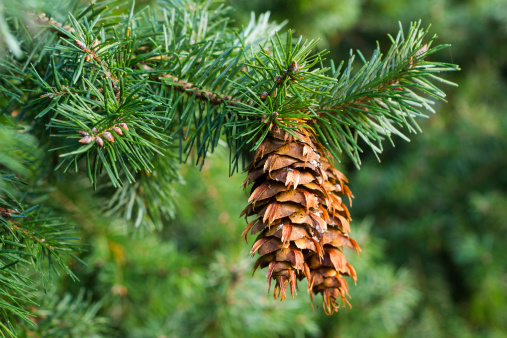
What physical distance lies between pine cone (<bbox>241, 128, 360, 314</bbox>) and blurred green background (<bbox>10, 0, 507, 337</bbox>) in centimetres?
16

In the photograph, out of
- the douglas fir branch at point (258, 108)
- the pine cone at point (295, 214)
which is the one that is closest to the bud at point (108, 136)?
the douglas fir branch at point (258, 108)

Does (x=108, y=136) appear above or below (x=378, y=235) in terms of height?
below

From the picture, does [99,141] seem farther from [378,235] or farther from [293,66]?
[378,235]

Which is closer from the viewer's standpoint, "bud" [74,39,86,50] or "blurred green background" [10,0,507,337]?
"bud" [74,39,86,50]

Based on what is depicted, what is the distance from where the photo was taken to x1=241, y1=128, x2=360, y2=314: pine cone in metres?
0.29

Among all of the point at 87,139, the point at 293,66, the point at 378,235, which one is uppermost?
the point at 378,235

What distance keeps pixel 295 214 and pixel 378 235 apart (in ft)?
3.40

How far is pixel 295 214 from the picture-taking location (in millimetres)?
293

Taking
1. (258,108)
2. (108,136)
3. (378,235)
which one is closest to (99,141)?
(108,136)

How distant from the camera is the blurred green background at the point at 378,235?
0.68m

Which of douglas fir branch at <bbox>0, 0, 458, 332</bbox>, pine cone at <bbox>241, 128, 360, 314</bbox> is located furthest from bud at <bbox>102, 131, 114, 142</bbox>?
pine cone at <bbox>241, 128, 360, 314</bbox>

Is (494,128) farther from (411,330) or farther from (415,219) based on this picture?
(411,330)

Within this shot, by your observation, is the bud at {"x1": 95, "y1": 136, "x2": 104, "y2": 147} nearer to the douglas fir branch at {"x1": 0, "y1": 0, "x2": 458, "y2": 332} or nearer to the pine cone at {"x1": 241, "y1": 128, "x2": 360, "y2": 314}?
the douglas fir branch at {"x1": 0, "y1": 0, "x2": 458, "y2": 332}

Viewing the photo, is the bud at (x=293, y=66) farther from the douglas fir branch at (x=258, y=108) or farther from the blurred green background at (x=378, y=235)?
the blurred green background at (x=378, y=235)
